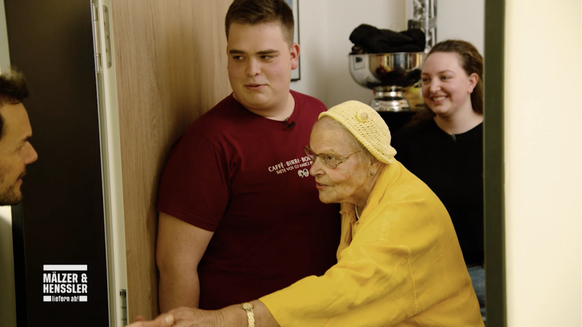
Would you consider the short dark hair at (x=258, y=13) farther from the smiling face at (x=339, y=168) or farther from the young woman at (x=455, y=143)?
the young woman at (x=455, y=143)

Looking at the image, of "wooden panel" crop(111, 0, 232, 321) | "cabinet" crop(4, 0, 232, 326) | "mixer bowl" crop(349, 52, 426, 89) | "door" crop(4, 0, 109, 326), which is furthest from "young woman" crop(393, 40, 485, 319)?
"door" crop(4, 0, 109, 326)

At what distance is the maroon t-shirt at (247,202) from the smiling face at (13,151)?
18.4 inches

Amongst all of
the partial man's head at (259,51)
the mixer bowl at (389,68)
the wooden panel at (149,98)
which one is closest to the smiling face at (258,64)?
the partial man's head at (259,51)

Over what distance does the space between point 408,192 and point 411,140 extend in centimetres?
89

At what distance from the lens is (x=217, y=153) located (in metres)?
1.41

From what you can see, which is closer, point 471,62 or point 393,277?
point 393,277

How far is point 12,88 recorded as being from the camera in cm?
93

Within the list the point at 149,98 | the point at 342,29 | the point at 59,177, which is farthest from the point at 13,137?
the point at 342,29

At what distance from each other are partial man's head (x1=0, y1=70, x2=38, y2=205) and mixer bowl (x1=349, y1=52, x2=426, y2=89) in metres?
2.01

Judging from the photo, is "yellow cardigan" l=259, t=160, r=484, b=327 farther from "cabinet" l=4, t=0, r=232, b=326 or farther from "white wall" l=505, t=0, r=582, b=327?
"white wall" l=505, t=0, r=582, b=327

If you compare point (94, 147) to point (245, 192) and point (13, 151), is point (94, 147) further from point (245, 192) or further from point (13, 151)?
Result: point (245, 192)

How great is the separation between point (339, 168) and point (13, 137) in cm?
71

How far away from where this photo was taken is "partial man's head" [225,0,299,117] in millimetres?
1438

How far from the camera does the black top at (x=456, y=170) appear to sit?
191cm
